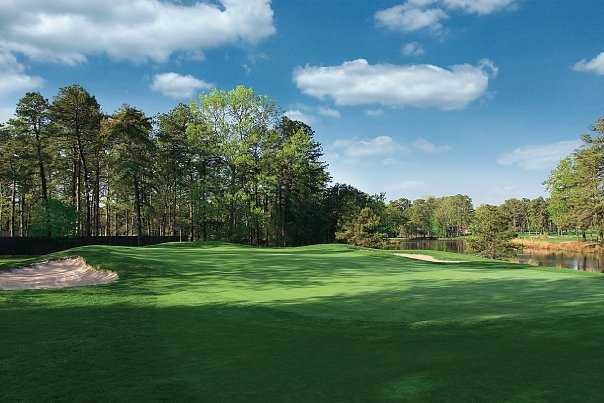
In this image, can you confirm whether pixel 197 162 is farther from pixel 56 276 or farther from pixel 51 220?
pixel 56 276

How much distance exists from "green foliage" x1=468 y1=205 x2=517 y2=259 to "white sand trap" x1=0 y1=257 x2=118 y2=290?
2053 inches

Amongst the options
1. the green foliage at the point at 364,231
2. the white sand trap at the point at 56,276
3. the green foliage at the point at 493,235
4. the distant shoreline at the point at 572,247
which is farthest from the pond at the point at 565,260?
the white sand trap at the point at 56,276

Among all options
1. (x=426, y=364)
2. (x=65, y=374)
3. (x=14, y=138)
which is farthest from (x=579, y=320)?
(x=14, y=138)

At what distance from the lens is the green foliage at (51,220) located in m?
40.7

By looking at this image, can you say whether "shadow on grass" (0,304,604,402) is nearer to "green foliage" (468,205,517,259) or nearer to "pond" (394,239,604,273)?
"pond" (394,239,604,273)

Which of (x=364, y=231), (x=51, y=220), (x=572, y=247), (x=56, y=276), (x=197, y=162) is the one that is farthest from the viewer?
(x=572, y=247)

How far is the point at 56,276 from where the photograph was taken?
50.4 ft

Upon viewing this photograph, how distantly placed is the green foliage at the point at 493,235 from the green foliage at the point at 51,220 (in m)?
48.6

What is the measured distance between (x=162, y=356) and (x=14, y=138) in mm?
54609

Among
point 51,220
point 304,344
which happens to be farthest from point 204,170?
point 304,344

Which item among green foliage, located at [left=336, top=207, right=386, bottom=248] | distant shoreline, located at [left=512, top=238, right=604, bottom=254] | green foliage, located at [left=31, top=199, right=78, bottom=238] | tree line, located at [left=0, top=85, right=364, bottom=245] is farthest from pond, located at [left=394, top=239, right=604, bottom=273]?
green foliage, located at [left=31, top=199, right=78, bottom=238]

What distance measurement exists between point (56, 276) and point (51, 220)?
2894 cm

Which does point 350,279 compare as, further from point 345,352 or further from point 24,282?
point 24,282

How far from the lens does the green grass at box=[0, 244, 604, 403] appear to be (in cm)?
446
